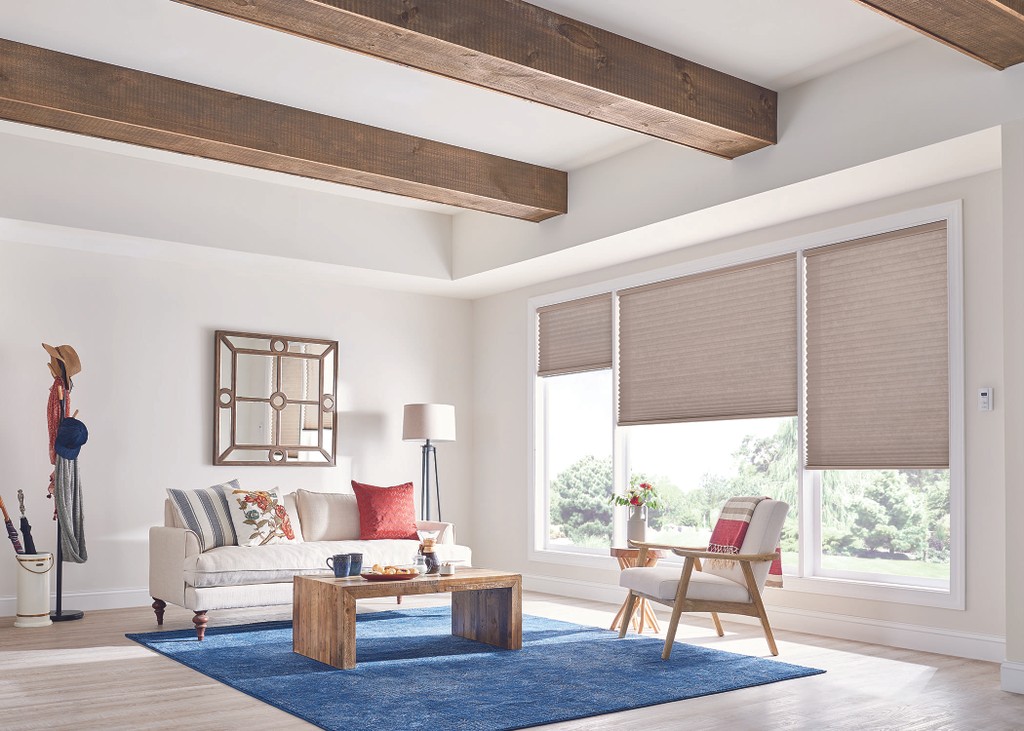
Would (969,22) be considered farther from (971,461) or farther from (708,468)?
(708,468)

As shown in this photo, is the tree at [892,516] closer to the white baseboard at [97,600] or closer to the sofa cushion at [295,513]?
the sofa cushion at [295,513]

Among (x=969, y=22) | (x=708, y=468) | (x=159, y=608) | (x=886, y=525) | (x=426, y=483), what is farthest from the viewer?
(x=426, y=483)

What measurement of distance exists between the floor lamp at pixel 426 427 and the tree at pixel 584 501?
3.27ft

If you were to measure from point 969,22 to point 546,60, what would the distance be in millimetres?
1731

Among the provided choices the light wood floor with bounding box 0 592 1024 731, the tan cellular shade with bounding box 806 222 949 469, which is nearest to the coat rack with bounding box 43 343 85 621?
the light wood floor with bounding box 0 592 1024 731

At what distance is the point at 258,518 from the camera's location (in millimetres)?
6133

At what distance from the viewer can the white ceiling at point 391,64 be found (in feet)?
14.3

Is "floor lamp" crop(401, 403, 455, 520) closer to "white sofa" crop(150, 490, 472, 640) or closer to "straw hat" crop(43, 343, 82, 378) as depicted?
"white sofa" crop(150, 490, 472, 640)

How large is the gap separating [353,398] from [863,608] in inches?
170

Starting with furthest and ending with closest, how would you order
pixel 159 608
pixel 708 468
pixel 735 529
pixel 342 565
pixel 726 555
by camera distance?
pixel 708 468
pixel 159 608
pixel 735 529
pixel 342 565
pixel 726 555

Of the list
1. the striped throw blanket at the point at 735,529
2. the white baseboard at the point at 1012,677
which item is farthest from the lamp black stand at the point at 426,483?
the white baseboard at the point at 1012,677

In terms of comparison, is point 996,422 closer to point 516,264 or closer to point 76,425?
point 516,264

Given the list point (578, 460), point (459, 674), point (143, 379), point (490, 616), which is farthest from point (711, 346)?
point (143, 379)

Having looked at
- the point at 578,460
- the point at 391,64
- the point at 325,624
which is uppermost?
the point at 391,64
